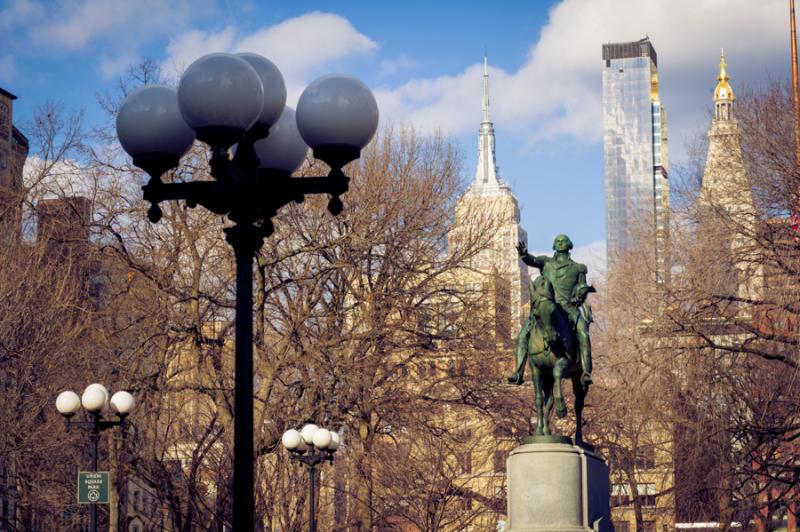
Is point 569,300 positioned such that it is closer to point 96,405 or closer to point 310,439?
point 310,439

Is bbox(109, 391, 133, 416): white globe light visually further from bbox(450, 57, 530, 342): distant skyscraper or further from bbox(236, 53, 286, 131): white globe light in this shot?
bbox(450, 57, 530, 342): distant skyscraper

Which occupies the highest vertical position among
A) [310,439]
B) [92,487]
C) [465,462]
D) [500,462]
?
[310,439]

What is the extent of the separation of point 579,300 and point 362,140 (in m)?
11.7

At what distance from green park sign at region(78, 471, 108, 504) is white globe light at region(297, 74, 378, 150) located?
1090cm

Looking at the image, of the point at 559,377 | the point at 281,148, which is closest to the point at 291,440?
the point at 559,377

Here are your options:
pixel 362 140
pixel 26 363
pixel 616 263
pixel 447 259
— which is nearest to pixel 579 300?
pixel 362 140

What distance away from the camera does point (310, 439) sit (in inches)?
1040

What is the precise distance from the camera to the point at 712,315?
33875 millimetres

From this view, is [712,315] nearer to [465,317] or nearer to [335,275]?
[465,317]

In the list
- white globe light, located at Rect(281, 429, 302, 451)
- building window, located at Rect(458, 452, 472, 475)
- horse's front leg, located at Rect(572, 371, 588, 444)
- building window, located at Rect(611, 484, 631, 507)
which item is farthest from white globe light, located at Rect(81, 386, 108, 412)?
building window, located at Rect(611, 484, 631, 507)

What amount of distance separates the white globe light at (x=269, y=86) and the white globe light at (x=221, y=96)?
1.43ft

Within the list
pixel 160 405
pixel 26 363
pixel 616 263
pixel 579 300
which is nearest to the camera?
pixel 579 300

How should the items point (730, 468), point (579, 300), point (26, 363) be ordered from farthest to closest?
point (730, 468) → point (26, 363) → point (579, 300)

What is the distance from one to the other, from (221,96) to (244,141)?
743 mm
